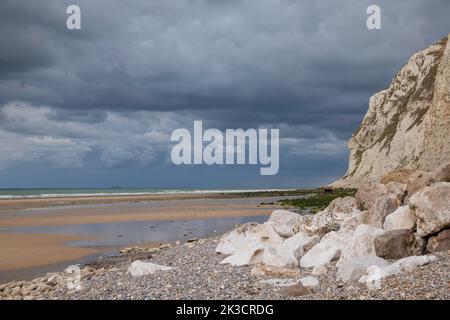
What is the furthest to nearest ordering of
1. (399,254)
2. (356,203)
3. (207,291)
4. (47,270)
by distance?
(356,203) < (47,270) < (399,254) < (207,291)

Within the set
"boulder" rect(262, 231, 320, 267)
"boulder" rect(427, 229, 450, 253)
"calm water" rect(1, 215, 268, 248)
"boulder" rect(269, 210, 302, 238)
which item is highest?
"boulder" rect(427, 229, 450, 253)

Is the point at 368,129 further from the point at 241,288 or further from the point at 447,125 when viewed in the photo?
the point at 241,288

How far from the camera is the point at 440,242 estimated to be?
1451cm

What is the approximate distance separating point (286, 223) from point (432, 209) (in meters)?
8.72

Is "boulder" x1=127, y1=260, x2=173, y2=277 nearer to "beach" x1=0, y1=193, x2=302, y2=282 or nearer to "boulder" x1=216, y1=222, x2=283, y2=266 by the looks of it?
"boulder" x1=216, y1=222, x2=283, y2=266

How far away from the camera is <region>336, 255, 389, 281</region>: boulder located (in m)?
13.0

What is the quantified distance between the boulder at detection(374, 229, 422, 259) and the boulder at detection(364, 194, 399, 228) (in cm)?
221

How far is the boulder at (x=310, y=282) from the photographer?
12609 millimetres

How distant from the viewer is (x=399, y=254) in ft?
48.3

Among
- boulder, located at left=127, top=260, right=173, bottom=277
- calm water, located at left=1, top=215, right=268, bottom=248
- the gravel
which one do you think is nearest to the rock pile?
the gravel

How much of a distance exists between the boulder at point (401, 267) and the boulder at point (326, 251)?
308cm

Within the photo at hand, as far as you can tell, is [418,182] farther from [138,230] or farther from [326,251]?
[138,230]
